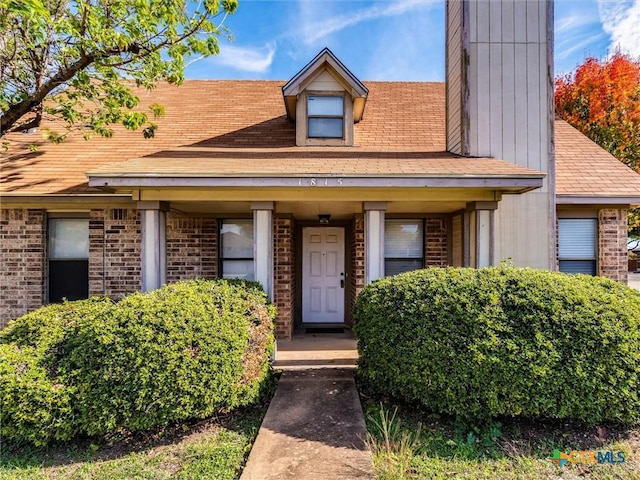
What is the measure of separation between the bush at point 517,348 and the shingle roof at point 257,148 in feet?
6.52

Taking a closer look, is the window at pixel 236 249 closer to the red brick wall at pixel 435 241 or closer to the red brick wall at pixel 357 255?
the red brick wall at pixel 357 255

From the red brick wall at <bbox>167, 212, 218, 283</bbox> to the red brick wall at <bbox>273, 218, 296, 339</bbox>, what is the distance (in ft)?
4.14

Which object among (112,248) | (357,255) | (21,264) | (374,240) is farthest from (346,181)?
(21,264)

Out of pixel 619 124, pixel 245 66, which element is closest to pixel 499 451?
pixel 245 66

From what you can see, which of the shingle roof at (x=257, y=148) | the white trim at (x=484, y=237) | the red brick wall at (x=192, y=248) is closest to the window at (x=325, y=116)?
the shingle roof at (x=257, y=148)

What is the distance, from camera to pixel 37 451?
358 centimetres

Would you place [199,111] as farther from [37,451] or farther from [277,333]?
[37,451]

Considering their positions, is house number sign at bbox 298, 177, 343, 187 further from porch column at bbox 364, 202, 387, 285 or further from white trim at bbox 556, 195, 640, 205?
white trim at bbox 556, 195, 640, 205

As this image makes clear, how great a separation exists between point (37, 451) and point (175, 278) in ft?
12.8

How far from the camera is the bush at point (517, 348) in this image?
359 cm

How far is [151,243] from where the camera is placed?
5402mm

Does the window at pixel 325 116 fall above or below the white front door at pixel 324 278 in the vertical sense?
above

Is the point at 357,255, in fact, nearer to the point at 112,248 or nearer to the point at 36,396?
the point at 112,248

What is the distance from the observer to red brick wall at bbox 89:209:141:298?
22.0 ft
